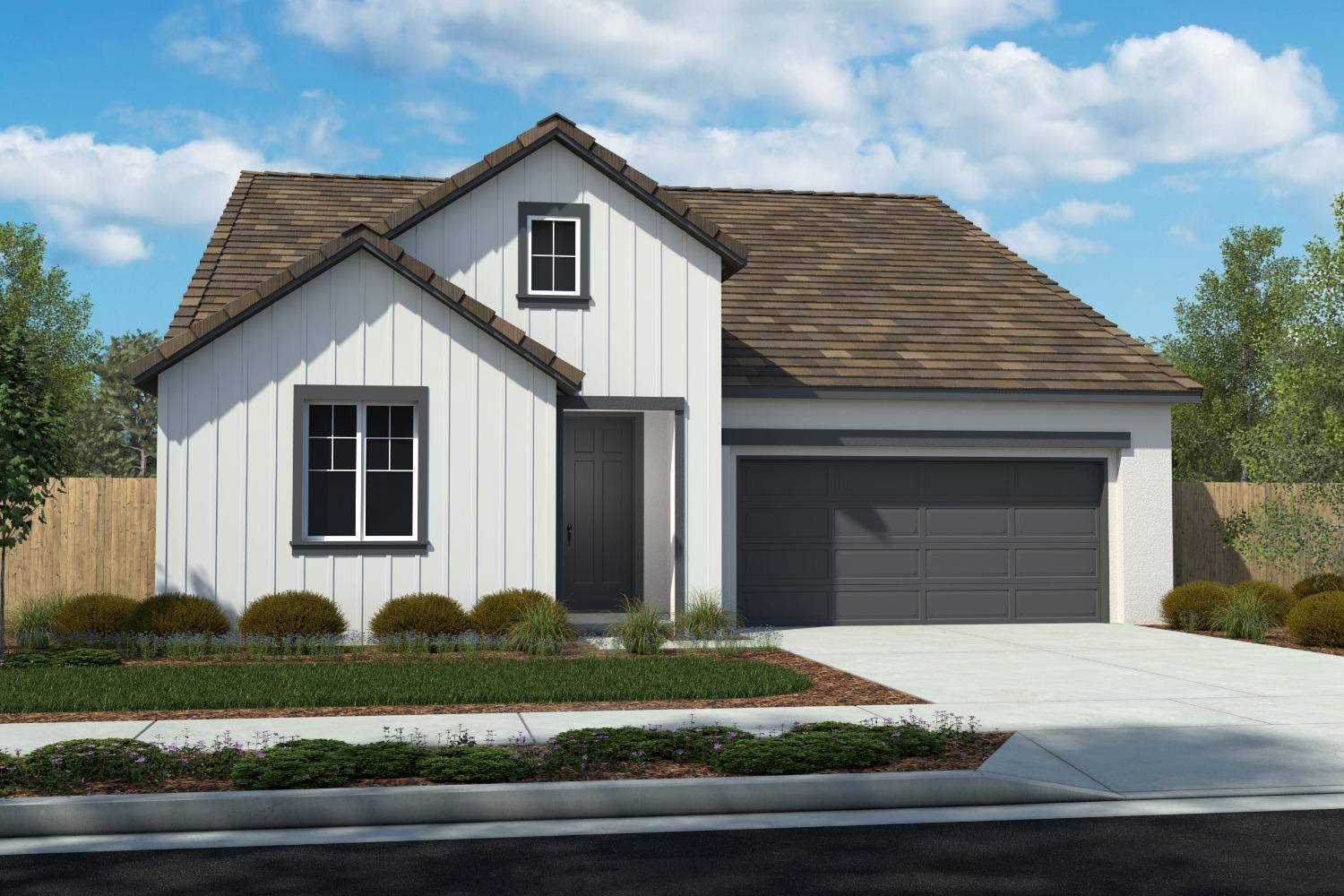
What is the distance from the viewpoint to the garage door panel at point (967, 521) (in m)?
19.9

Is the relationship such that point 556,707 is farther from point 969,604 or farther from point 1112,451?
point 1112,451

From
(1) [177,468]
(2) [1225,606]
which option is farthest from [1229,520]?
(1) [177,468]

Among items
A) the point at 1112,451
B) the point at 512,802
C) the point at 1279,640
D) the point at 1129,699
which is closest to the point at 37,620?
the point at 512,802

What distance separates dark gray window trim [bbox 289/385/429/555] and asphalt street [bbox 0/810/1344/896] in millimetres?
9410

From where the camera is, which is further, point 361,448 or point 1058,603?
point 1058,603

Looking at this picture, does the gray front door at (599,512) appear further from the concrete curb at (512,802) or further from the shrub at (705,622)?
the concrete curb at (512,802)

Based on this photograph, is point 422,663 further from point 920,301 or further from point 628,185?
point 920,301

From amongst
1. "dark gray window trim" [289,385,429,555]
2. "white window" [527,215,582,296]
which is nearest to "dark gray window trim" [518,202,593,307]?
"white window" [527,215,582,296]

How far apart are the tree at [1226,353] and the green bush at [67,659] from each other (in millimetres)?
44220

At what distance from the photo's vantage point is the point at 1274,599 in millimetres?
18891

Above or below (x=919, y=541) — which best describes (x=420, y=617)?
below

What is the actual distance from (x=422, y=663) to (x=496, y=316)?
4502mm

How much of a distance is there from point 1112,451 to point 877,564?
155 inches

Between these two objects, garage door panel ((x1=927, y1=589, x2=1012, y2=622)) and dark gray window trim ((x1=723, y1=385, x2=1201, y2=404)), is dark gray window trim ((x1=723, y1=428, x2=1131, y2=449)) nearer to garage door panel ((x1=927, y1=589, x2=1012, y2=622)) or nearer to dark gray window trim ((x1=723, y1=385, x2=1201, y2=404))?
dark gray window trim ((x1=723, y1=385, x2=1201, y2=404))
